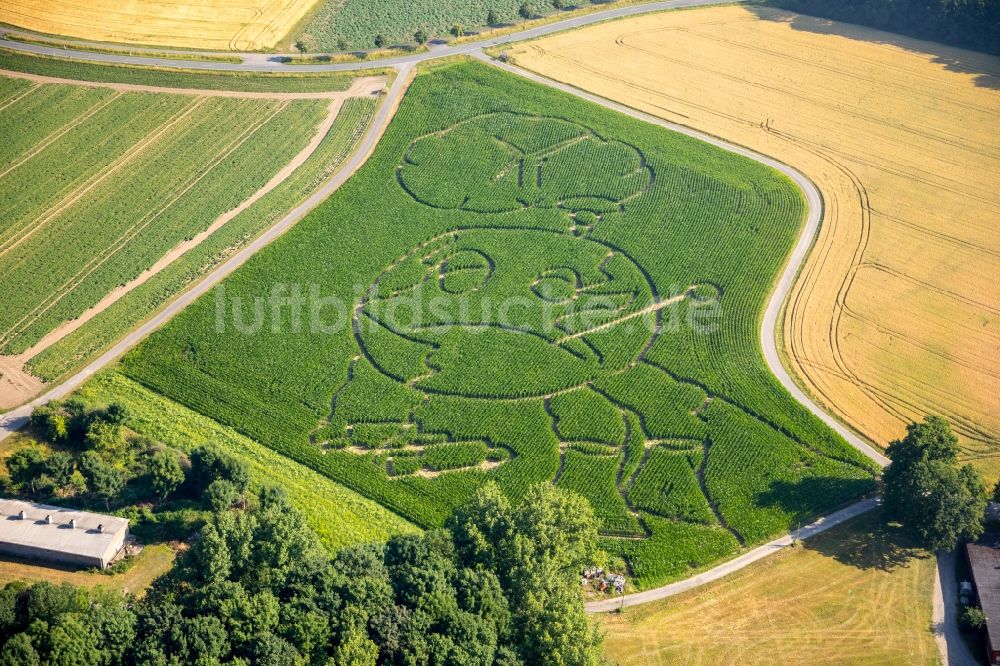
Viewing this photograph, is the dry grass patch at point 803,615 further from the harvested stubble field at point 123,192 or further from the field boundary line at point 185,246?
the field boundary line at point 185,246

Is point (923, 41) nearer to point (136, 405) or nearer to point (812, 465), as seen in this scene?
point (812, 465)

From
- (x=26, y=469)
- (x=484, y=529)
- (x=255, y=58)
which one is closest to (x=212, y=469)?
(x=26, y=469)

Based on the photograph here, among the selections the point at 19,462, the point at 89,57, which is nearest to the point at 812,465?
the point at 19,462

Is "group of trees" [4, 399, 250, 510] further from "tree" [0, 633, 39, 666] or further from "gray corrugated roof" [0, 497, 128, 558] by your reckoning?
"tree" [0, 633, 39, 666]

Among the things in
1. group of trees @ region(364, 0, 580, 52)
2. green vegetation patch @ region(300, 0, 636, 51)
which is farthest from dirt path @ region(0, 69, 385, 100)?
green vegetation patch @ region(300, 0, 636, 51)

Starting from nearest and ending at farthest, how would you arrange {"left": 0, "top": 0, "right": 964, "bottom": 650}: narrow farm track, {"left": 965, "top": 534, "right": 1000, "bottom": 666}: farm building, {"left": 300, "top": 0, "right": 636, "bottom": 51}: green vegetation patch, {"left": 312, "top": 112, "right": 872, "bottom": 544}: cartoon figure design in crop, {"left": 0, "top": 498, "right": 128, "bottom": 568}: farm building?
{"left": 0, "top": 498, "right": 128, "bottom": 568}: farm building
{"left": 965, "top": 534, "right": 1000, "bottom": 666}: farm building
{"left": 0, "top": 0, "right": 964, "bottom": 650}: narrow farm track
{"left": 312, "top": 112, "right": 872, "bottom": 544}: cartoon figure design in crop
{"left": 300, "top": 0, "right": 636, "bottom": 51}: green vegetation patch
